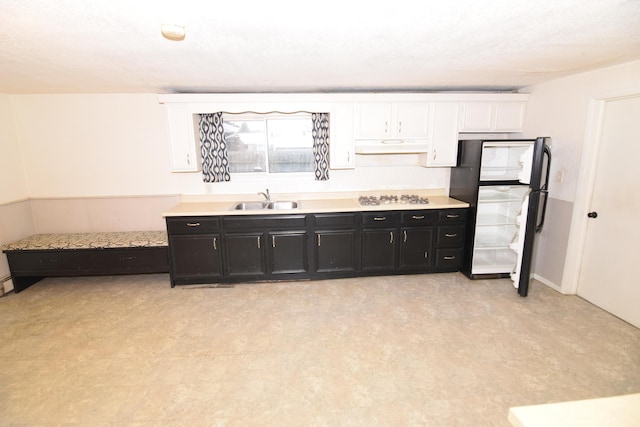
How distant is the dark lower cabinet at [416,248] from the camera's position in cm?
375

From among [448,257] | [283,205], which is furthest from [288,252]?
[448,257]

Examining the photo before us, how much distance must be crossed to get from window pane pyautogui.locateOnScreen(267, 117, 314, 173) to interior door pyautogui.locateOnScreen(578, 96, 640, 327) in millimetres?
3088

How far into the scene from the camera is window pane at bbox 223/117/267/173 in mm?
3957

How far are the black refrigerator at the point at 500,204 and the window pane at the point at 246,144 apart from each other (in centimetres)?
251

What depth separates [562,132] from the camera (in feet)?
11.0

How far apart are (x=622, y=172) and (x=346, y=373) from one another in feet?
10.1

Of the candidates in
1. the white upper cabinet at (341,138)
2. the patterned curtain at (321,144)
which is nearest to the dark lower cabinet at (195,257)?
the patterned curtain at (321,144)

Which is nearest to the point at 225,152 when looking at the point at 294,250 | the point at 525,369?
the point at 294,250

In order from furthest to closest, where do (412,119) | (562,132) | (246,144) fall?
(246,144) < (412,119) < (562,132)

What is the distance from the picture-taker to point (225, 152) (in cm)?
385

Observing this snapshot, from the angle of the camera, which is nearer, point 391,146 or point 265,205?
point 391,146

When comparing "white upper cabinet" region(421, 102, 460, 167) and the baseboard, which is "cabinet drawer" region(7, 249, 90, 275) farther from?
the baseboard

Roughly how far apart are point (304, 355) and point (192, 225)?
198 cm

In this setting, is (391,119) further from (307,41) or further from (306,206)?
(307,41)
